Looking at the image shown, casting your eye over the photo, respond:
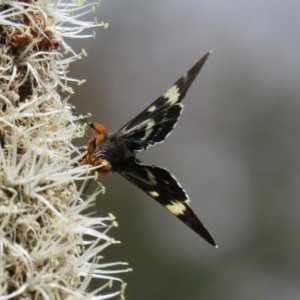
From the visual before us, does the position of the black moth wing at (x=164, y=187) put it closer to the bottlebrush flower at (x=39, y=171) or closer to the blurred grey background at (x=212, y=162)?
the bottlebrush flower at (x=39, y=171)

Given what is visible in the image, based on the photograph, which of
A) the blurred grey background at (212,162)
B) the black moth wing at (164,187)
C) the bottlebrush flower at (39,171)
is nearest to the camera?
the bottlebrush flower at (39,171)

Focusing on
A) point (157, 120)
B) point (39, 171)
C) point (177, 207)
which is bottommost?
point (39, 171)

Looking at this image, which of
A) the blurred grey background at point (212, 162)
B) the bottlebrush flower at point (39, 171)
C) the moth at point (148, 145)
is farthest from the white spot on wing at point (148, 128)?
the blurred grey background at point (212, 162)

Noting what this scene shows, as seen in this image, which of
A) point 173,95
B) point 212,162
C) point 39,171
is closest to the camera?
point 39,171

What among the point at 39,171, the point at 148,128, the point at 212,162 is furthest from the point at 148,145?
the point at 212,162

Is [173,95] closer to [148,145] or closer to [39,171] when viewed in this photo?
[148,145]

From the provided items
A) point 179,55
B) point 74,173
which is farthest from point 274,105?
point 74,173

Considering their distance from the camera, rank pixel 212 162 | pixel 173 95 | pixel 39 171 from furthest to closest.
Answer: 1. pixel 212 162
2. pixel 173 95
3. pixel 39 171

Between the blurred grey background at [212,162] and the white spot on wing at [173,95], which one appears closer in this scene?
the white spot on wing at [173,95]
